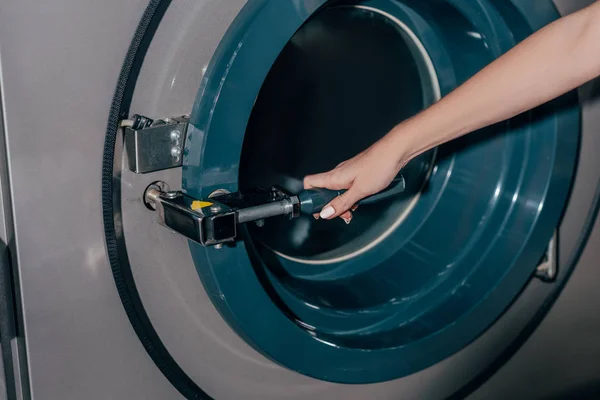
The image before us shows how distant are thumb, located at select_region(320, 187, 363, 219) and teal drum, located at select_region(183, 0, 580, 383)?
0.13 metres

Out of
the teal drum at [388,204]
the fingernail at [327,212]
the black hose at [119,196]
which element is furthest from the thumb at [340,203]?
the black hose at [119,196]

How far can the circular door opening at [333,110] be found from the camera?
1.12 m

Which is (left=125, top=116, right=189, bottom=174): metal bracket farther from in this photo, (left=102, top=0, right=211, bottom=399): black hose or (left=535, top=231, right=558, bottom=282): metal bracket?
(left=535, top=231, right=558, bottom=282): metal bracket

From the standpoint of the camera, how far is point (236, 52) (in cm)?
88

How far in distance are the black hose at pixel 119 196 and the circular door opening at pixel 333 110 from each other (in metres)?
0.25

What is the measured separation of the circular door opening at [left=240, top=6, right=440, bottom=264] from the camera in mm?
1124

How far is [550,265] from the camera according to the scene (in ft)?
4.61

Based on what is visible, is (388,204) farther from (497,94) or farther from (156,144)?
(156,144)

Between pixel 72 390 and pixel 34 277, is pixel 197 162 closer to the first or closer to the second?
pixel 34 277

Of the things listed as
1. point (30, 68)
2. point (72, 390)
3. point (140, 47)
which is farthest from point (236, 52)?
point (72, 390)

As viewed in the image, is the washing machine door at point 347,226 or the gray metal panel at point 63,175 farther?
the washing machine door at point 347,226

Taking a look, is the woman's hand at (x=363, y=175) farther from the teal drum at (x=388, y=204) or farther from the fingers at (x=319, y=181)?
the teal drum at (x=388, y=204)

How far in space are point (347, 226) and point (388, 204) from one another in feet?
0.32

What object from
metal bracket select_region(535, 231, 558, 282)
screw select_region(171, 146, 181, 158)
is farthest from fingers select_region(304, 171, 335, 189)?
metal bracket select_region(535, 231, 558, 282)
